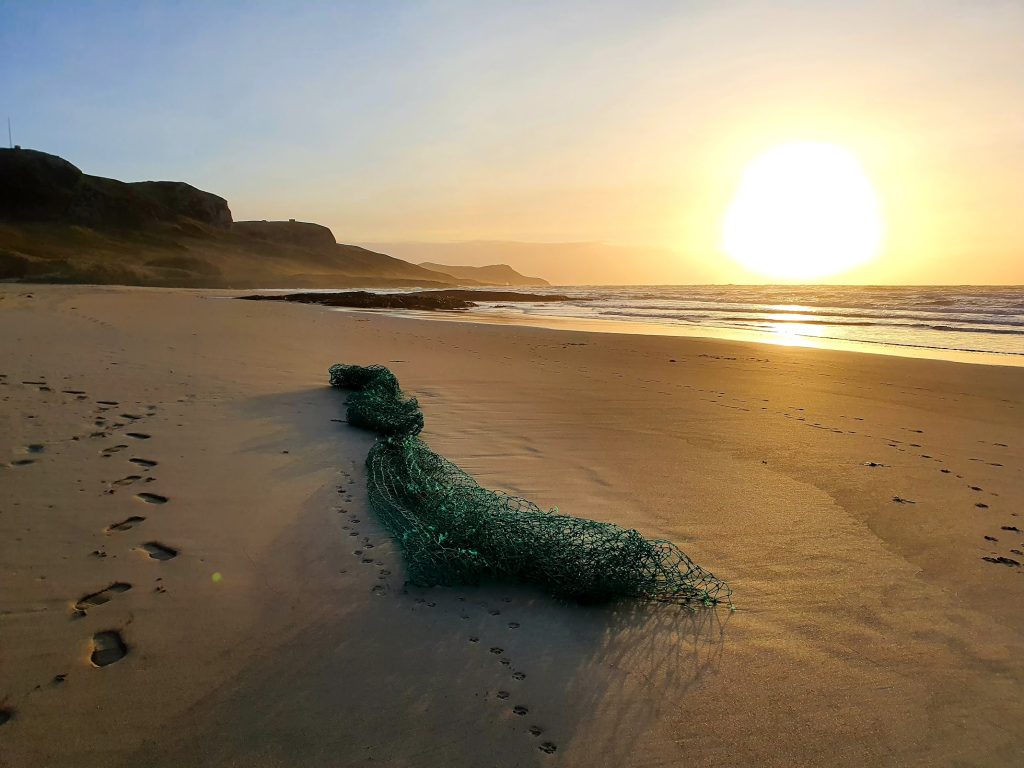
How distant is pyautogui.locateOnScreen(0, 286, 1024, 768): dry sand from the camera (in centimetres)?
194

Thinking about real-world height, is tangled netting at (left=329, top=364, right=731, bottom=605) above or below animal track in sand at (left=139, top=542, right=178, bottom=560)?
above

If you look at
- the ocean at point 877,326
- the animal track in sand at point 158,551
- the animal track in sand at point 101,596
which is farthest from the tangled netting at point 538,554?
the ocean at point 877,326

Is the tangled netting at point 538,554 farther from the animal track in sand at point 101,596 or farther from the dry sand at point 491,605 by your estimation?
the animal track in sand at point 101,596

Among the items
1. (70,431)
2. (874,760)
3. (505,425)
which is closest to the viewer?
(874,760)

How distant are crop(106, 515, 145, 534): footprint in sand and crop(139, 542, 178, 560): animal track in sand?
25 centimetres

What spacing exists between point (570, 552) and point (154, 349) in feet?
27.2

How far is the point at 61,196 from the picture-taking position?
7225 centimetres

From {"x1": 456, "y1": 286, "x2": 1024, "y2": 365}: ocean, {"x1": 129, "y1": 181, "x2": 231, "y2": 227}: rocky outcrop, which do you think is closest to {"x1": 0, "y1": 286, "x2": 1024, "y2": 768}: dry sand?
{"x1": 456, "y1": 286, "x2": 1024, "y2": 365}: ocean

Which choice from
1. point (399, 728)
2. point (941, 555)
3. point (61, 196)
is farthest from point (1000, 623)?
point (61, 196)

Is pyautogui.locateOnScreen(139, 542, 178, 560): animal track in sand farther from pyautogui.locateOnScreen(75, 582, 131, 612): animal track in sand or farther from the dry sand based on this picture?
pyautogui.locateOnScreen(75, 582, 131, 612): animal track in sand

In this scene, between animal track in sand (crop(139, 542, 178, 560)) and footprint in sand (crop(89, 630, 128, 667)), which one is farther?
animal track in sand (crop(139, 542, 178, 560))

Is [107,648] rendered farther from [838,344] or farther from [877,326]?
[877,326]

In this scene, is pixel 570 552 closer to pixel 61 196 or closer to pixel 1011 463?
pixel 1011 463

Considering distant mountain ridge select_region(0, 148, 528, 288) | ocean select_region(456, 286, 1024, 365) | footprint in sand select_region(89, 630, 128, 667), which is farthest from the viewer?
distant mountain ridge select_region(0, 148, 528, 288)
